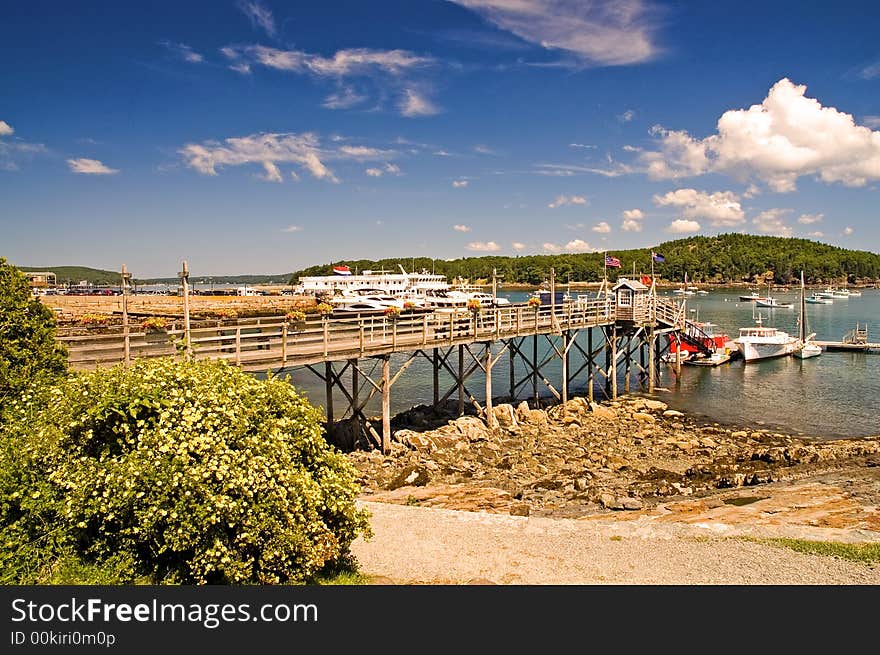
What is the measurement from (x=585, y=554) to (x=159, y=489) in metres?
8.07

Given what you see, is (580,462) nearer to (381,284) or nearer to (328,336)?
(328,336)

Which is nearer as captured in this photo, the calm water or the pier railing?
the pier railing

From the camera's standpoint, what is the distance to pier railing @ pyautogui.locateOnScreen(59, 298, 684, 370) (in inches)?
672

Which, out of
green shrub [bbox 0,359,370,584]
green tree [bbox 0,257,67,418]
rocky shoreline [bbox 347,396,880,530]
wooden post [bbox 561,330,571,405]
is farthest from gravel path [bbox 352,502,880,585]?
wooden post [bbox 561,330,571,405]

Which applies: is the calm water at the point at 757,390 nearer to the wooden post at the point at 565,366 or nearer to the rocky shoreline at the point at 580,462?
the rocky shoreline at the point at 580,462

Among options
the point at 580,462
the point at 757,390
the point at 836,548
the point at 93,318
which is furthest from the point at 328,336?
the point at 93,318

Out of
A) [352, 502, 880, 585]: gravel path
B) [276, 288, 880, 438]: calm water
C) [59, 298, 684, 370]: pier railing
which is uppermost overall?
[59, 298, 684, 370]: pier railing

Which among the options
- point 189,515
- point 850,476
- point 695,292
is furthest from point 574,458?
point 695,292

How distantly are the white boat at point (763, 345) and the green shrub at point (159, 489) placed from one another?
50474mm

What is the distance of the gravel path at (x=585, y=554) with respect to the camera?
11031mm

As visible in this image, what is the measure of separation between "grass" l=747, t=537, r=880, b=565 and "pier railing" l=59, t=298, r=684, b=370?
12.4 meters

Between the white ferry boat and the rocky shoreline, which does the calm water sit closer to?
the rocky shoreline

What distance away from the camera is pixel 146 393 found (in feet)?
29.2

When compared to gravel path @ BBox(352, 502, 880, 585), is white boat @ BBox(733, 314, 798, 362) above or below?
above
